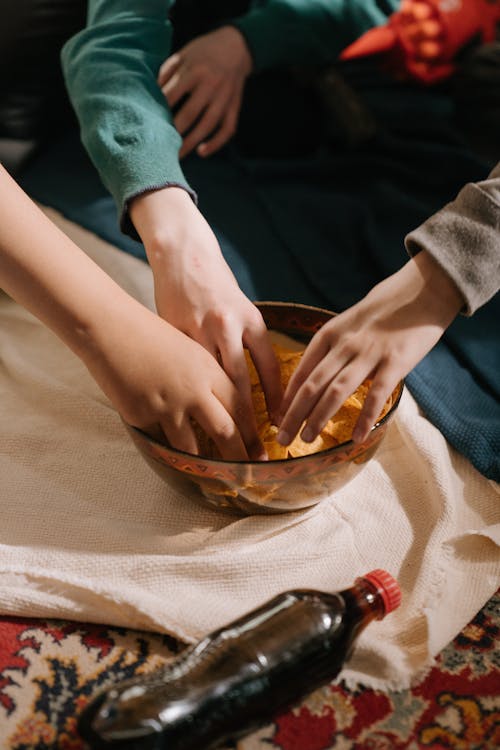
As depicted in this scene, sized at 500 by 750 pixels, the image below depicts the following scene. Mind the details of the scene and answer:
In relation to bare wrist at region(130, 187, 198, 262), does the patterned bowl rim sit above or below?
below

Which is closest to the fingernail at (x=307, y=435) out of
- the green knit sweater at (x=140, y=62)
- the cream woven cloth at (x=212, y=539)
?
the cream woven cloth at (x=212, y=539)

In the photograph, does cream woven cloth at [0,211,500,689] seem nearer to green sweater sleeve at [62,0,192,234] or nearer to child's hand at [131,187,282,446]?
child's hand at [131,187,282,446]

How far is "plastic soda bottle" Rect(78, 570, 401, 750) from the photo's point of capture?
1.74ft

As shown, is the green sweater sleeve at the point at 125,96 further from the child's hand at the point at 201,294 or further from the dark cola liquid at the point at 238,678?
the dark cola liquid at the point at 238,678

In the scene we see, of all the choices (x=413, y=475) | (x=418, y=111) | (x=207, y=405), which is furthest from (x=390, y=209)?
Result: (x=207, y=405)

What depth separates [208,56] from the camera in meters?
1.11

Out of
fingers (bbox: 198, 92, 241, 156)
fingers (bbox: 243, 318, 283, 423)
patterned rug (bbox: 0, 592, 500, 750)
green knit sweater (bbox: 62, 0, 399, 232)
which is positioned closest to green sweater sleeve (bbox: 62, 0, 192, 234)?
green knit sweater (bbox: 62, 0, 399, 232)

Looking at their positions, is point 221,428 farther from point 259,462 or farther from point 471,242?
point 471,242

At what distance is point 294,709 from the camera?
62 centimetres

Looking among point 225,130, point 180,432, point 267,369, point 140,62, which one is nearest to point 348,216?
point 225,130

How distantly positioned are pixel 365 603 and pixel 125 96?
2.22ft

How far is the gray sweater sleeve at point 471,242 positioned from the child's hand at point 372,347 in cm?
1

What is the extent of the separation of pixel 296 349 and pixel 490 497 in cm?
26

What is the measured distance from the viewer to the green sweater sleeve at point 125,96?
864mm
